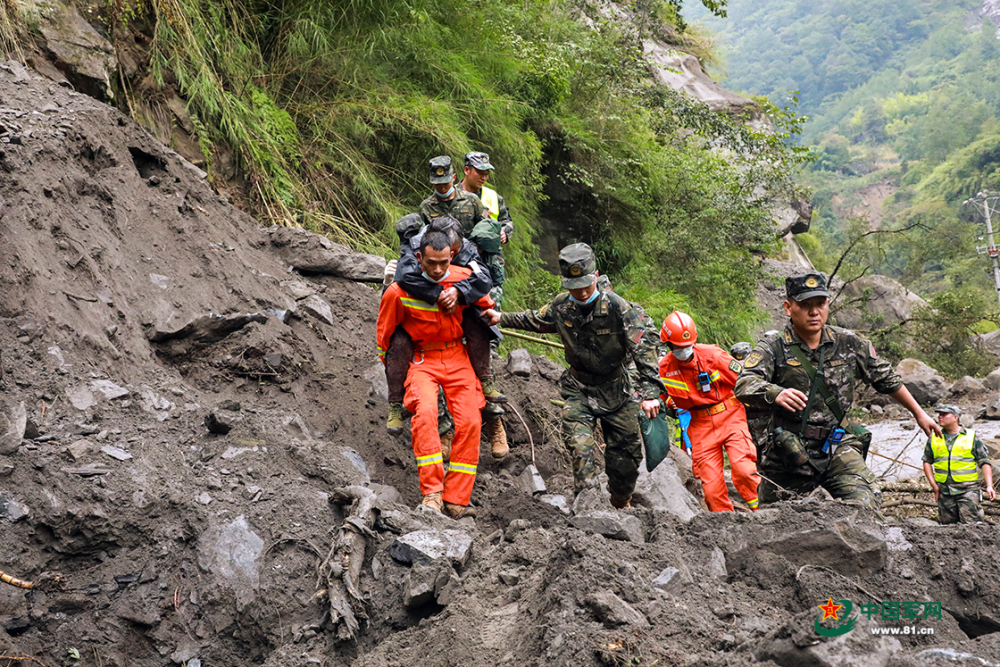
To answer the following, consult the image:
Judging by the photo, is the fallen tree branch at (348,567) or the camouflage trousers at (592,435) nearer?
the fallen tree branch at (348,567)

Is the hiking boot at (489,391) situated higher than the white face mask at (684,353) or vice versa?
the white face mask at (684,353)

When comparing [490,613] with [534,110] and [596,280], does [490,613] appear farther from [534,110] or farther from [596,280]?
[534,110]

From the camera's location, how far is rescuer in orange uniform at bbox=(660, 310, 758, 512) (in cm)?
533

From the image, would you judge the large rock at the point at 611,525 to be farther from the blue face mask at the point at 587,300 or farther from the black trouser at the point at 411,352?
the black trouser at the point at 411,352

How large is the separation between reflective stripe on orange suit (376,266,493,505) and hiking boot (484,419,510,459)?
0.78 metres

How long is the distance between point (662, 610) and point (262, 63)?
321 inches

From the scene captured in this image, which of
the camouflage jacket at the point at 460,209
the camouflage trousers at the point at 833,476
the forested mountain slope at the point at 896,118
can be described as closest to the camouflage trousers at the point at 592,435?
the camouflage trousers at the point at 833,476

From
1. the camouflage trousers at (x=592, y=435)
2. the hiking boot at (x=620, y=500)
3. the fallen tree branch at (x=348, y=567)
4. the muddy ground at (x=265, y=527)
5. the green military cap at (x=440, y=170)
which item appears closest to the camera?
the muddy ground at (x=265, y=527)

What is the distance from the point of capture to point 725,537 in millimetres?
3773

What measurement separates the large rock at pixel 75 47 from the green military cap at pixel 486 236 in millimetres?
3840

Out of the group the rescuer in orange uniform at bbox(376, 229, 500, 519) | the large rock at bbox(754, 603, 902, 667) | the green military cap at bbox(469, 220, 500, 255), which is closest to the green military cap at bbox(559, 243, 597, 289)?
the rescuer in orange uniform at bbox(376, 229, 500, 519)

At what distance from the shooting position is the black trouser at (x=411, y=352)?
513 cm

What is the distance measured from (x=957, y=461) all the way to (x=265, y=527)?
261 inches

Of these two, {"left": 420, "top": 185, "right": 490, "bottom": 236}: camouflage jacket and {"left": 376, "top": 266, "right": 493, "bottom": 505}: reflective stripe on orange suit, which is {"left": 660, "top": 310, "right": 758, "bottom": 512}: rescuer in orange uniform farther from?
{"left": 420, "top": 185, "right": 490, "bottom": 236}: camouflage jacket
